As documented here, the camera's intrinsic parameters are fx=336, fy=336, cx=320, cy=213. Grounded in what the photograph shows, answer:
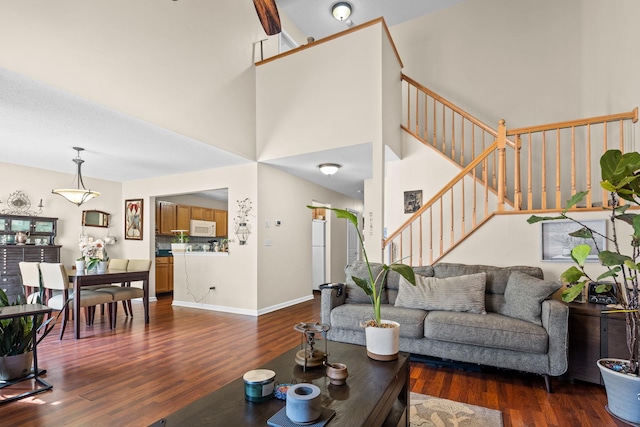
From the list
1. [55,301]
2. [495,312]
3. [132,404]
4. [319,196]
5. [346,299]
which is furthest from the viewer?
[319,196]

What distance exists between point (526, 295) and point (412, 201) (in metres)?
2.30

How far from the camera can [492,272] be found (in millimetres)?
3219

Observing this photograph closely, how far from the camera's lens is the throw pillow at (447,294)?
9.79 feet

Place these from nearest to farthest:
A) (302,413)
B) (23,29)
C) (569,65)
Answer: (302,413)
(23,29)
(569,65)

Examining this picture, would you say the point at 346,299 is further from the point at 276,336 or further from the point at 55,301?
the point at 55,301

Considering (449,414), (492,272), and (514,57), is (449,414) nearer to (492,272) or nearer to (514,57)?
(492,272)

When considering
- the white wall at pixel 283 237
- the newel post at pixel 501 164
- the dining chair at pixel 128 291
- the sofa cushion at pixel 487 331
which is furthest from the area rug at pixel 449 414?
the dining chair at pixel 128 291

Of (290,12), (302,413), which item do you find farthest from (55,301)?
(290,12)

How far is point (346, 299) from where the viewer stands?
11.8 ft

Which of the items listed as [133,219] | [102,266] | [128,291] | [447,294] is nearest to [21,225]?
[133,219]

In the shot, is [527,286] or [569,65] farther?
[569,65]

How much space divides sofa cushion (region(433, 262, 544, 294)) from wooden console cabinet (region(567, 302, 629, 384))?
55cm

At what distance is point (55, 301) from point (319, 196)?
4.45m

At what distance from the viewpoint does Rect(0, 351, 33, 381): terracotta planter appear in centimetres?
252
